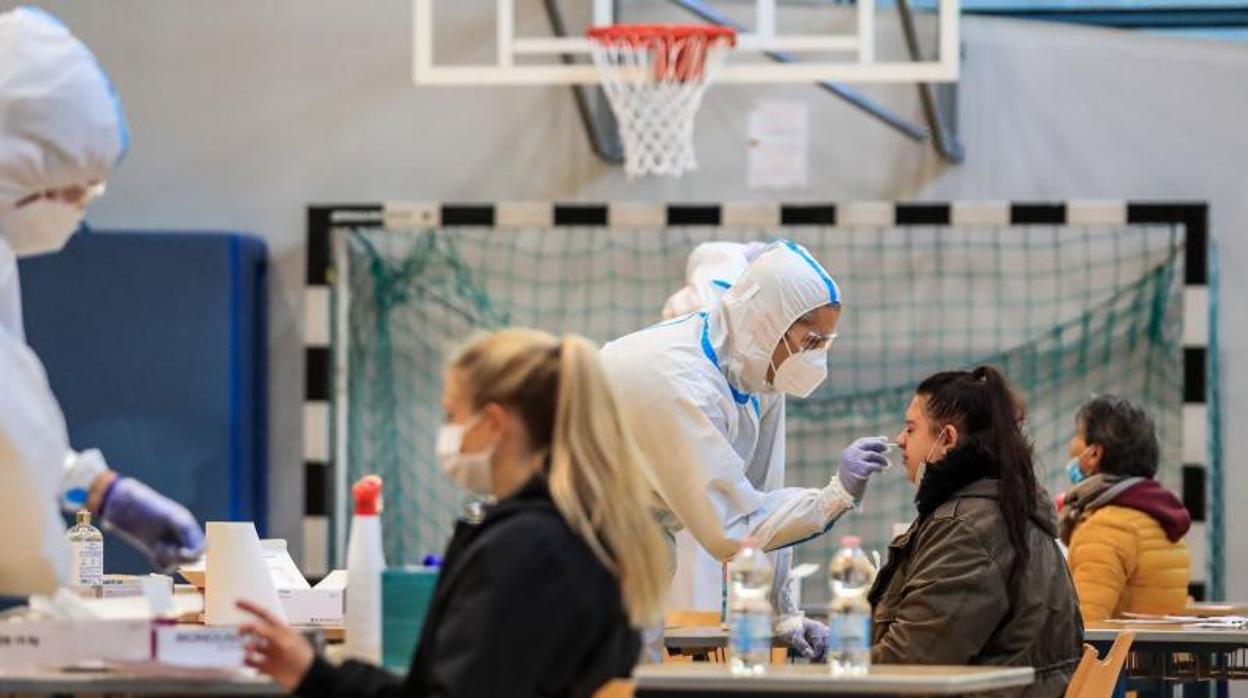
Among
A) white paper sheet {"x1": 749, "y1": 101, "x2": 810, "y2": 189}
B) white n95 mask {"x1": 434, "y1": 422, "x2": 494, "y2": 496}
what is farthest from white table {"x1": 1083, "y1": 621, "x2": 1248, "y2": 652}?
white paper sheet {"x1": 749, "y1": 101, "x2": 810, "y2": 189}

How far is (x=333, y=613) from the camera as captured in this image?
5109 mm

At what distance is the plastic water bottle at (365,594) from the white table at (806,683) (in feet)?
1.43

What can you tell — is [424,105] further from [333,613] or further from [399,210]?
[333,613]

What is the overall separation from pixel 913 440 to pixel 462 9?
5.11 metres

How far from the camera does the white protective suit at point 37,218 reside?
3.61 metres

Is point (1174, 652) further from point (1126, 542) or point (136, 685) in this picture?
point (136, 685)

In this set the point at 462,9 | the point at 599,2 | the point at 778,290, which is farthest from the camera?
the point at 462,9

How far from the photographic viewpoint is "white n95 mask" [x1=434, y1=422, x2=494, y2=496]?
10.9ft

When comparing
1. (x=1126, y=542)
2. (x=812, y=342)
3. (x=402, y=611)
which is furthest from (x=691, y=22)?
(x=402, y=611)

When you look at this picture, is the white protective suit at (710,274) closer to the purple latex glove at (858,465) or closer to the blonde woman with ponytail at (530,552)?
the purple latex glove at (858,465)

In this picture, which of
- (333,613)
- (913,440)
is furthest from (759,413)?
(333,613)

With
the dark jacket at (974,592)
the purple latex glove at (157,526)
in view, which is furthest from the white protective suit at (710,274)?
the purple latex glove at (157,526)

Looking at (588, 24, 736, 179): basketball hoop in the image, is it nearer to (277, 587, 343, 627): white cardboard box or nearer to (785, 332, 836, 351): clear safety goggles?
(785, 332, 836, 351): clear safety goggles

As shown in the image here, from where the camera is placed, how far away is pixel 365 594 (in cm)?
374
